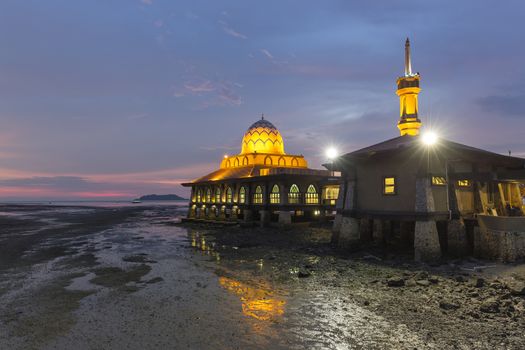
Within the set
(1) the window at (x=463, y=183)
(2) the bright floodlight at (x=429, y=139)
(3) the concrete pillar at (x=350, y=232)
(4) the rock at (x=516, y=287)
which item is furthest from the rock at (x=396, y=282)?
(1) the window at (x=463, y=183)

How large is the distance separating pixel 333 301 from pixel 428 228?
9004mm

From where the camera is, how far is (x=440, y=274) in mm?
15922

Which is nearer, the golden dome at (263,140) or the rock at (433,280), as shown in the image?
the rock at (433,280)

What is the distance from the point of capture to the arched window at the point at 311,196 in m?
42.4

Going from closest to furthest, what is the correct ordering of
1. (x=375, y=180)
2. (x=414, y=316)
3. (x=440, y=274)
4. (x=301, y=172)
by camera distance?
(x=414, y=316)
(x=440, y=274)
(x=375, y=180)
(x=301, y=172)

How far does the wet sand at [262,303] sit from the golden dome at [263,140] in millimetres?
30030

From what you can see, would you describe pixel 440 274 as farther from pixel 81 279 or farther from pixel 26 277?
pixel 26 277

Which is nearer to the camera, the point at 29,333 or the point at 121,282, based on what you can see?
the point at 29,333

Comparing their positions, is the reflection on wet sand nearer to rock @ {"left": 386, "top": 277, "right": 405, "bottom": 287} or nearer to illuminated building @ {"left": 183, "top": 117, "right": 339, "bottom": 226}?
rock @ {"left": 386, "top": 277, "right": 405, "bottom": 287}

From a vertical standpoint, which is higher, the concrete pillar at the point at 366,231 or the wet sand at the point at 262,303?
the concrete pillar at the point at 366,231

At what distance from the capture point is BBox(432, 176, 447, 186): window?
19.1 m

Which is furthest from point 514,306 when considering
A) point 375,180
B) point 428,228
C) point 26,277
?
point 26,277

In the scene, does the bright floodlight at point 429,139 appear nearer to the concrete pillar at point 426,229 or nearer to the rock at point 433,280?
the concrete pillar at point 426,229

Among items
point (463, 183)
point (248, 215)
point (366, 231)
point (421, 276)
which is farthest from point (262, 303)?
point (248, 215)
